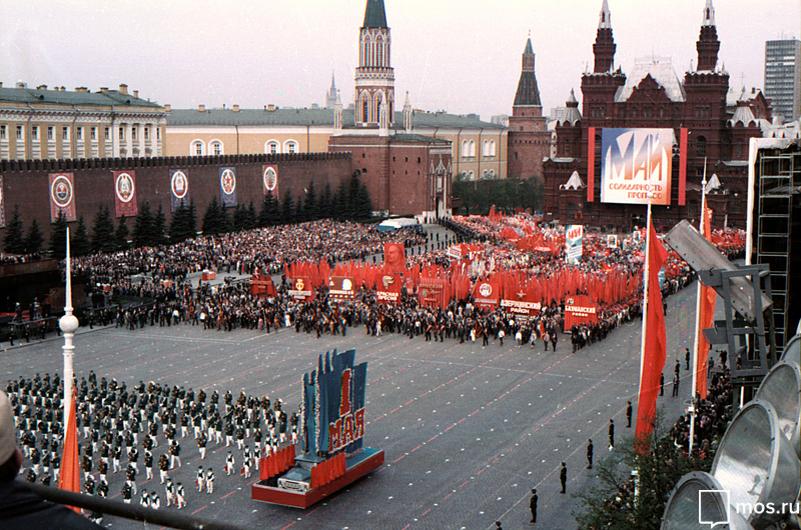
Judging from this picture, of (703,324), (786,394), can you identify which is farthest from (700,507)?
(703,324)

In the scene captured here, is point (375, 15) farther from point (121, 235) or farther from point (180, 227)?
point (121, 235)

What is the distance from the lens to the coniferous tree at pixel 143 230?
5278 cm

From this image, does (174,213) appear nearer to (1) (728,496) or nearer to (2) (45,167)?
(2) (45,167)

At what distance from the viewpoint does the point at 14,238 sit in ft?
149

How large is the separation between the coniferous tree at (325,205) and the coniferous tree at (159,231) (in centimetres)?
1940

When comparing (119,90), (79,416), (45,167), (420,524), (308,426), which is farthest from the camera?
(119,90)

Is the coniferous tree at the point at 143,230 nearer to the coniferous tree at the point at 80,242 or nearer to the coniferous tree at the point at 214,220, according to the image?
the coniferous tree at the point at 80,242

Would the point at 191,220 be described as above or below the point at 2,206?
below

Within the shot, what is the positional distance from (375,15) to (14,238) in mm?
46169

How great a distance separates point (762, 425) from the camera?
444 cm

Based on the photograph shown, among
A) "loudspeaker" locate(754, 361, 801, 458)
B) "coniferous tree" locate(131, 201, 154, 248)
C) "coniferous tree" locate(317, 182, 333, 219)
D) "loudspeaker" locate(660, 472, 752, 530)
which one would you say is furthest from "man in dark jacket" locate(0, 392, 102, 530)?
"coniferous tree" locate(317, 182, 333, 219)

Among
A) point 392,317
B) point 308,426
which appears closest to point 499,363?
point 392,317

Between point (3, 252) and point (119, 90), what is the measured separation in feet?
100

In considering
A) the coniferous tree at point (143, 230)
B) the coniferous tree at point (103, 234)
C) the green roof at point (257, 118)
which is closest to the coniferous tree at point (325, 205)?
the green roof at point (257, 118)
